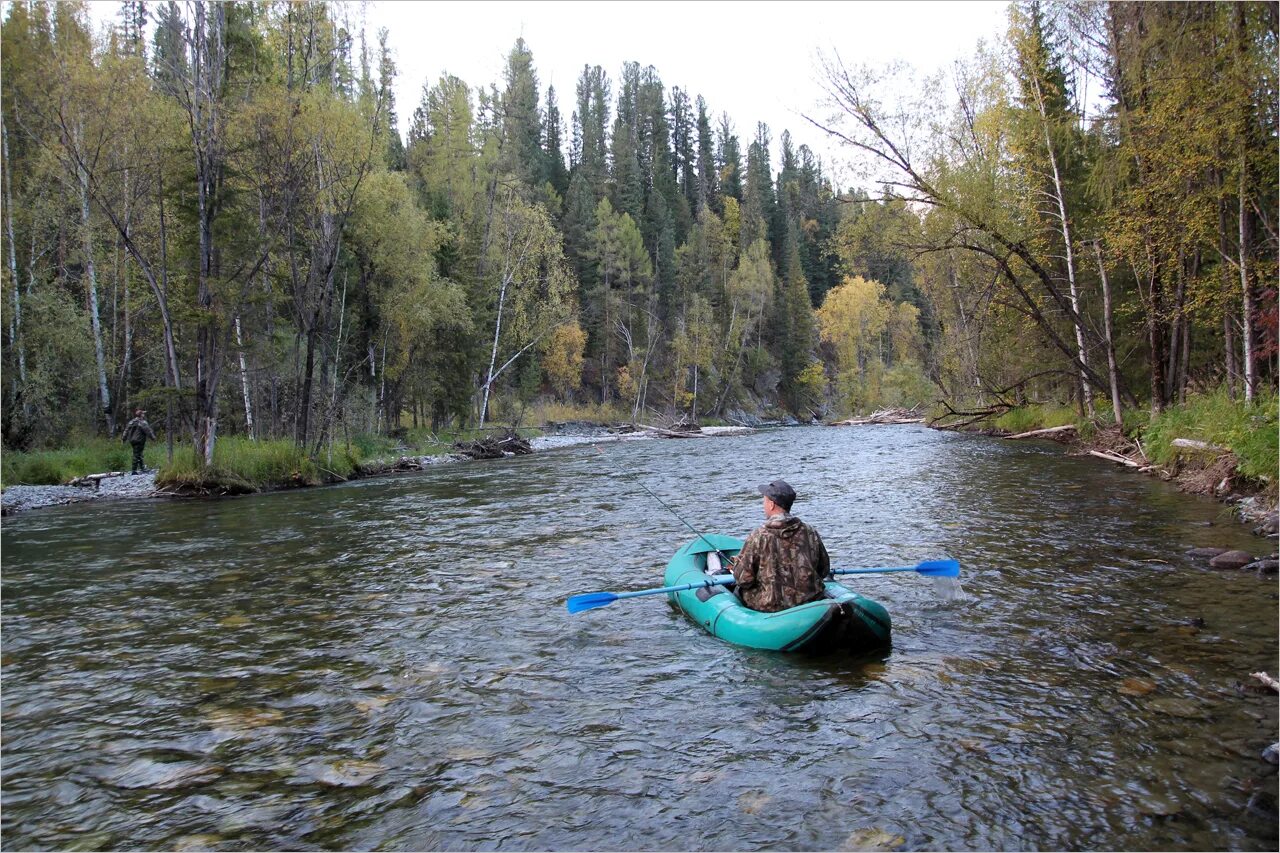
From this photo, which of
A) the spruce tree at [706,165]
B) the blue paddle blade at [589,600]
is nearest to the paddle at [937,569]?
the blue paddle blade at [589,600]

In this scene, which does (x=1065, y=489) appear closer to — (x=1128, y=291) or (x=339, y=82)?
(x=1128, y=291)

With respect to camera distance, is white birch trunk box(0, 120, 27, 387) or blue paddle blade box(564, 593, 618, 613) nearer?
blue paddle blade box(564, 593, 618, 613)

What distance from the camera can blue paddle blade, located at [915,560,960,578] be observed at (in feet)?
22.5

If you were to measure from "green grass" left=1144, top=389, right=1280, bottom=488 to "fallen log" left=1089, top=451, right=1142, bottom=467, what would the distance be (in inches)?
15.5

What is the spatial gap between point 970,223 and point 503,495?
10753 mm

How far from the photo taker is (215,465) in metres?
16.7

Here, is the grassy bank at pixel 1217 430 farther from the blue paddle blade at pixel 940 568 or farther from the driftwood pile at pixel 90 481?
the driftwood pile at pixel 90 481

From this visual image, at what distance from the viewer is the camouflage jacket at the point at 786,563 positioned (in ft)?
20.1

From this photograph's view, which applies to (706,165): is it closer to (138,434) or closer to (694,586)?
(138,434)

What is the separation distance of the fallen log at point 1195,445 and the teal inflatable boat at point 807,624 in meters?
9.31

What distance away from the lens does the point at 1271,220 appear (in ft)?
41.7

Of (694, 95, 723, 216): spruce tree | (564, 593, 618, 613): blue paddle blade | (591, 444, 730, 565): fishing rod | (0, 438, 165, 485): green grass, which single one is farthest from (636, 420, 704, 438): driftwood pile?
(694, 95, 723, 216): spruce tree

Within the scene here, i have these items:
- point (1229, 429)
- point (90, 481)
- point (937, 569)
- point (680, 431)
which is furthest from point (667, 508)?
point (680, 431)

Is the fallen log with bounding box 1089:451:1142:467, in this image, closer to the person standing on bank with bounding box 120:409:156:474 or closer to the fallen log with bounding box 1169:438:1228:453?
the fallen log with bounding box 1169:438:1228:453
